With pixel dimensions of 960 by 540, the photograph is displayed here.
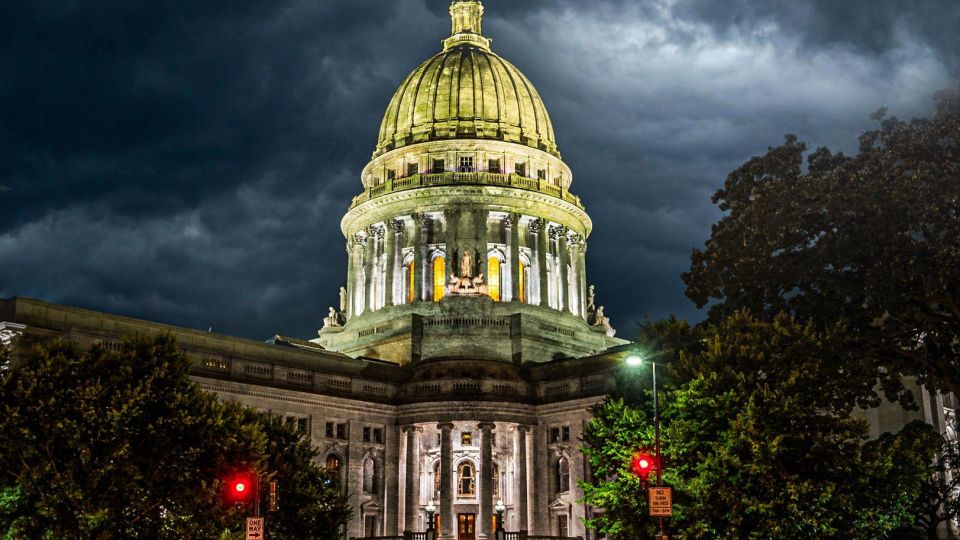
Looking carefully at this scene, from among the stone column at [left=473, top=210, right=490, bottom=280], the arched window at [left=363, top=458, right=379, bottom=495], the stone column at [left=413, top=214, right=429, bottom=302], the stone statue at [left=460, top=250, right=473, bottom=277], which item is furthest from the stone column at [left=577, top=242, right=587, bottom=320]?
the arched window at [left=363, top=458, right=379, bottom=495]

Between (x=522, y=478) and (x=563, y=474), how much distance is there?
3037 millimetres

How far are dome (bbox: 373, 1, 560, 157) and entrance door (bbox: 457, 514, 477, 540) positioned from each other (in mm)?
35243

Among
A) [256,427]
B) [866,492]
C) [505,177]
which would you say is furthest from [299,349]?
[866,492]

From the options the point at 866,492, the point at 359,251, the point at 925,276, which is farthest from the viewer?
the point at 359,251

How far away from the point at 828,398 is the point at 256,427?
23.3m

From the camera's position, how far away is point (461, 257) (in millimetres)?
88438

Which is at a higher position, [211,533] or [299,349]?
[299,349]

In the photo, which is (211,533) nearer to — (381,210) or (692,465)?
(692,465)

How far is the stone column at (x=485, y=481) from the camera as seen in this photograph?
7150cm

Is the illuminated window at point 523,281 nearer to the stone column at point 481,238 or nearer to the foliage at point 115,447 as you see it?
the stone column at point 481,238

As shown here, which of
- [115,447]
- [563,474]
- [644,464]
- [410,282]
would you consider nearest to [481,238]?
[410,282]

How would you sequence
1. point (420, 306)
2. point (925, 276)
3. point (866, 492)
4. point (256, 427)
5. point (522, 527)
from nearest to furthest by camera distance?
point (925, 276) → point (866, 492) → point (256, 427) → point (522, 527) → point (420, 306)

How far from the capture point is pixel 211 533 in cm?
3931

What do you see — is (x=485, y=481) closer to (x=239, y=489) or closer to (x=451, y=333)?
(x=451, y=333)
